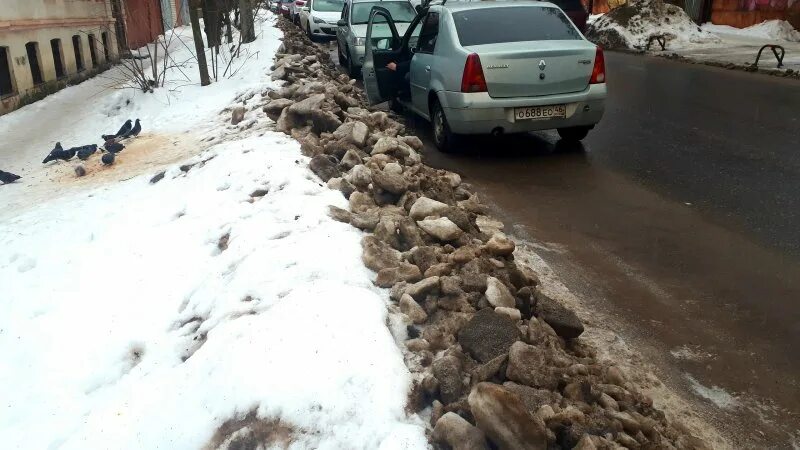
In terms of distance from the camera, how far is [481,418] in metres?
2.45

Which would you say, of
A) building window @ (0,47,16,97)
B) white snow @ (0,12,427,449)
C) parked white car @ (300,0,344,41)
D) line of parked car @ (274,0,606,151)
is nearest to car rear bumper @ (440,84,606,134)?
line of parked car @ (274,0,606,151)

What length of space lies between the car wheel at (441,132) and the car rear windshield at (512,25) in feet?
2.84

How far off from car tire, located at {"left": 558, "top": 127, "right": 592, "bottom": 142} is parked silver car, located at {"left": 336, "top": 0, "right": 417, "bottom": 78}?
5841 millimetres

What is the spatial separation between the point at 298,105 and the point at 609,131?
13.2ft

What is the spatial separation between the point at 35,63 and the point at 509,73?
12463 millimetres

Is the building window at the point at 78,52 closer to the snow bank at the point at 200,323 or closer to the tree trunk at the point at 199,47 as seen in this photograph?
the tree trunk at the point at 199,47

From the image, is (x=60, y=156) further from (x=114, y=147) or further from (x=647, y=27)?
(x=647, y=27)

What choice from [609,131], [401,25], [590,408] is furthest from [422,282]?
[401,25]

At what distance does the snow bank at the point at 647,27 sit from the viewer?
818 inches

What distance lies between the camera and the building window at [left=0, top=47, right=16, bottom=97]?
13406 mm

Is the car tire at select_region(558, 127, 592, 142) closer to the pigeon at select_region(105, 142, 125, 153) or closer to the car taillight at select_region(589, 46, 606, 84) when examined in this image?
the car taillight at select_region(589, 46, 606, 84)

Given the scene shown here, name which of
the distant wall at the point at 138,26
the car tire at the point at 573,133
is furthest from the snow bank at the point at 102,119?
the distant wall at the point at 138,26

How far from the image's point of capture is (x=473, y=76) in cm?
697

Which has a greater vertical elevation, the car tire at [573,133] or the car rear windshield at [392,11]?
the car rear windshield at [392,11]
